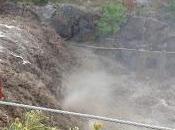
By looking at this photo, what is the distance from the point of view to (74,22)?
18812 millimetres

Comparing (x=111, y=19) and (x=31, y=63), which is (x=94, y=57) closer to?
(x=111, y=19)

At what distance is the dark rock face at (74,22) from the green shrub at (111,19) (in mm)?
596

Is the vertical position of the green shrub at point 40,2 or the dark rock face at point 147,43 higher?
the green shrub at point 40,2

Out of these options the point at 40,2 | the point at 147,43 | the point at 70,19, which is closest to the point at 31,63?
the point at 70,19

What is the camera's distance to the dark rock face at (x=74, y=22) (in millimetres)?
18750

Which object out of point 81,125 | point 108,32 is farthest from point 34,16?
point 81,125

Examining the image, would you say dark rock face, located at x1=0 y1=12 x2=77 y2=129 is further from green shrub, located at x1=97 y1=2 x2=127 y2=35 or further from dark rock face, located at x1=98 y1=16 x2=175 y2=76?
dark rock face, located at x1=98 y1=16 x2=175 y2=76

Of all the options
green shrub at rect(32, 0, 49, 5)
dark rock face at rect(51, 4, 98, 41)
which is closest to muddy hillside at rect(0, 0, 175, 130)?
dark rock face at rect(51, 4, 98, 41)

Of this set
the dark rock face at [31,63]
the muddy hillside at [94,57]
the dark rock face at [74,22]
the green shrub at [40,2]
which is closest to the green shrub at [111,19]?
the muddy hillside at [94,57]

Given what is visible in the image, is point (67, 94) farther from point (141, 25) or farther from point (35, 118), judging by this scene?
point (35, 118)

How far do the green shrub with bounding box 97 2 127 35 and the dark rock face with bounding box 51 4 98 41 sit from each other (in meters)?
0.60

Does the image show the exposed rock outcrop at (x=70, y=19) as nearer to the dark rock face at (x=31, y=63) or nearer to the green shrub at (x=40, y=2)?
the green shrub at (x=40, y=2)

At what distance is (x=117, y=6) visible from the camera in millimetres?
18328

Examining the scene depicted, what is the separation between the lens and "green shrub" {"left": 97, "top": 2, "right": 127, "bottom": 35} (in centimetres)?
1814
